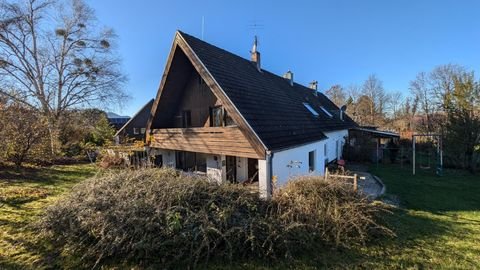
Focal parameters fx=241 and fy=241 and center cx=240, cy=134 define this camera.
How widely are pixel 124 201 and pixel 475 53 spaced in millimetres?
29629

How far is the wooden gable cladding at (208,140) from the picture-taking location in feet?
26.3

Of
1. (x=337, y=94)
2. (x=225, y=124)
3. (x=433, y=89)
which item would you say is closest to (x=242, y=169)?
(x=225, y=124)

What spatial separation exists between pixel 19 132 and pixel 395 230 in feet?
46.4

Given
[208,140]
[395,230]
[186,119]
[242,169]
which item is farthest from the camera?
[186,119]

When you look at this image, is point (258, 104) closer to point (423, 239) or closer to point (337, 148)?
Result: point (423, 239)

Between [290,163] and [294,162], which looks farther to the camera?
[294,162]

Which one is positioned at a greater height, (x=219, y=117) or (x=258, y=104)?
(x=258, y=104)

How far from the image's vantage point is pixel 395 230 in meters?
5.87

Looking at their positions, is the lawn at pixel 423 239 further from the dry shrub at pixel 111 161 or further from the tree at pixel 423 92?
the tree at pixel 423 92

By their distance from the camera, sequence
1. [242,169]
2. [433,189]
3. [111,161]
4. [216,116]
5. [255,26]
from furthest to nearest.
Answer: [255,26] < [111,161] < [242,169] < [433,189] < [216,116]

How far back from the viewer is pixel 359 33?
14375 millimetres

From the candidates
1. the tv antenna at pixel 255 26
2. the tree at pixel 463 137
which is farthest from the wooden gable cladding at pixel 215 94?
the tree at pixel 463 137

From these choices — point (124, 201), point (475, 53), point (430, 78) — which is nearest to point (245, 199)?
point (124, 201)

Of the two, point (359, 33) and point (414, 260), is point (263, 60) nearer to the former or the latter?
point (359, 33)
